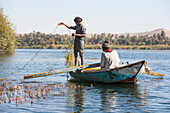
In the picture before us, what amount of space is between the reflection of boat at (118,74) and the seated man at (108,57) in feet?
0.90

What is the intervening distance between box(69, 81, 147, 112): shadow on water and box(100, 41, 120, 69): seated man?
40.9 inches

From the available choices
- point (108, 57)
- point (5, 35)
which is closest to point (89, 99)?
point (108, 57)

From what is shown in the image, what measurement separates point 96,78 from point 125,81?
1.47m

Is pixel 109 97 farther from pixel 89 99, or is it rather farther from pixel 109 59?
pixel 109 59

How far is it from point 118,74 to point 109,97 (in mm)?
2366

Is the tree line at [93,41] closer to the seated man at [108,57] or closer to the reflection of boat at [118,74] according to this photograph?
the reflection of boat at [118,74]

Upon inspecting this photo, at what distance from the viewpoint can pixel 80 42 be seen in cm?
1703

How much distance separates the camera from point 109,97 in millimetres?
12484

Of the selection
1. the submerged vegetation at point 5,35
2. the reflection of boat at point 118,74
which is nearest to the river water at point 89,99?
the reflection of boat at point 118,74

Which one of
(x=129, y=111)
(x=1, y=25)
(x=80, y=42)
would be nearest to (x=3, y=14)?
(x=1, y=25)

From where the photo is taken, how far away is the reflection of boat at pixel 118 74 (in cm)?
1427

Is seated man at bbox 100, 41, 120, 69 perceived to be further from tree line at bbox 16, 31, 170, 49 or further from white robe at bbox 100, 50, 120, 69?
tree line at bbox 16, 31, 170, 49

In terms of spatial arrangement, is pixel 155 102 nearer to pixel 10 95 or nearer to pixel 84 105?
pixel 84 105

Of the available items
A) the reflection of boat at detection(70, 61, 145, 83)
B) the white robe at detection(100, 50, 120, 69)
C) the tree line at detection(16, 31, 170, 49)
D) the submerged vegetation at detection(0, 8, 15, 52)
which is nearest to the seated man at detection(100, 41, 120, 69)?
the white robe at detection(100, 50, 120, 69)
